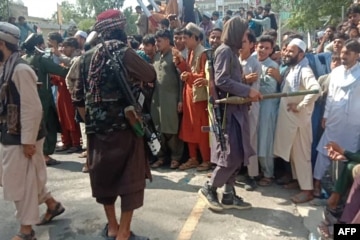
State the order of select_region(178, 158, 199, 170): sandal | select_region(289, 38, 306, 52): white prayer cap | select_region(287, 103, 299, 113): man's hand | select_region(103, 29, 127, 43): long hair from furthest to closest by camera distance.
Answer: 1. select_region(178, 158, 199, 170): sandal
2. select_region(289, 38, 306, 52): white prayer cap
3. select_region(287, 103, 299, 113): man's hand
4. select_region(103, 29, 127, 43): long hair

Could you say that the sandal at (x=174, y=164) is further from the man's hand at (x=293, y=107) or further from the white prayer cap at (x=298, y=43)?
the white prayer cap at (x=298, y=43)

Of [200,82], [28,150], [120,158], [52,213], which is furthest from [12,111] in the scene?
[200,82]

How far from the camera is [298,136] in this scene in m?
4.59

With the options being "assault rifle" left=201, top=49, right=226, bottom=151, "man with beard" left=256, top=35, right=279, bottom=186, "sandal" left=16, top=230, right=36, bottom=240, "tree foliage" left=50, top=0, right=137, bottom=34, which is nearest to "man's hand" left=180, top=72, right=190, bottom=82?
"man with beard" left=256, top=35, right=279, bottom=186

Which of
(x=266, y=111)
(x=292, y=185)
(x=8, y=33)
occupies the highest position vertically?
(x=8, y=33)

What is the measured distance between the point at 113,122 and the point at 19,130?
2.69 ft

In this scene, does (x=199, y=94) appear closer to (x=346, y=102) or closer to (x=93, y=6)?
(x=346, y=102)

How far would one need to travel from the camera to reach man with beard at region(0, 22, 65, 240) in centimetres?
341

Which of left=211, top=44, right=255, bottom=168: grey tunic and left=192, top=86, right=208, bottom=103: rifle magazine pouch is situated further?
left=192, top=86, right=208, bottom=103: rifle magazine pouch

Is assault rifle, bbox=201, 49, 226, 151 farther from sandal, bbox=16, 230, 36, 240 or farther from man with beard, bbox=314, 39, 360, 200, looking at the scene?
sandal, bbox=16, 230, 36, 240

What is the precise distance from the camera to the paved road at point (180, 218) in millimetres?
3783

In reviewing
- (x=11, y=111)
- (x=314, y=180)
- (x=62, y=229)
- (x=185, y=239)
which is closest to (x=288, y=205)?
(x=314, y=180)

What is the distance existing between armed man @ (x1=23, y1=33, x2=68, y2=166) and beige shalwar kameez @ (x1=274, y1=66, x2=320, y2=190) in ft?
9.87

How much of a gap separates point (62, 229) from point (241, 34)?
2519 mm
